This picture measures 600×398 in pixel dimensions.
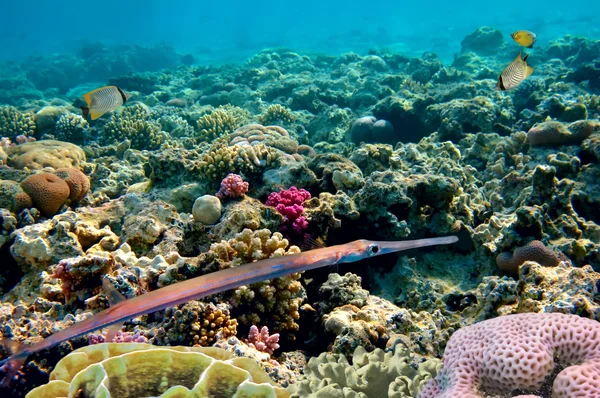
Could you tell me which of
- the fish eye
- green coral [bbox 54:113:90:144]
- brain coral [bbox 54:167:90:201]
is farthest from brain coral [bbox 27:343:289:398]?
green coral [bbox 54:113:90:144]

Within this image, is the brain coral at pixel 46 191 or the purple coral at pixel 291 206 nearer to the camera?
the purple coral at pixel 291 206

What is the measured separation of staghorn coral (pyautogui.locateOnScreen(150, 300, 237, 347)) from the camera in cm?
319

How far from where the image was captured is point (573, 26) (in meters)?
47.2

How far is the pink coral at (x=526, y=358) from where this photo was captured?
1.81m

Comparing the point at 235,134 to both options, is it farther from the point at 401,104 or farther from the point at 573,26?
the point at 573,26

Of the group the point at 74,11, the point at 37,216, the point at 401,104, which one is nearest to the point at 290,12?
the point at 74,11

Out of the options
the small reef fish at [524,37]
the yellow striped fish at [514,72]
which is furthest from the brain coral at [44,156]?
the small reef fish at [524,37]

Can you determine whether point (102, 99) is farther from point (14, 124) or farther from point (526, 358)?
point (14, 124)

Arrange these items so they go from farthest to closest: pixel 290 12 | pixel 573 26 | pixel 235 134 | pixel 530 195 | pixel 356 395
A: pixel 290 12 < pixel 573 26 < pixel 235 134 < pixel 530 195 < pixel 356 395

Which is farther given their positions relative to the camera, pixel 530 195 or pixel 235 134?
pixel 235 134

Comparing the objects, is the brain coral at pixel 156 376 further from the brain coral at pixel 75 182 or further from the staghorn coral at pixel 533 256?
the brain coral at pixel 75 182

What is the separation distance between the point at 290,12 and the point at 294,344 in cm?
11121

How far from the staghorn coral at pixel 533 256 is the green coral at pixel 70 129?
12893mm

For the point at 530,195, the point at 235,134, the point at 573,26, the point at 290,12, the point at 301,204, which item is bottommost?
the point at 530,195
